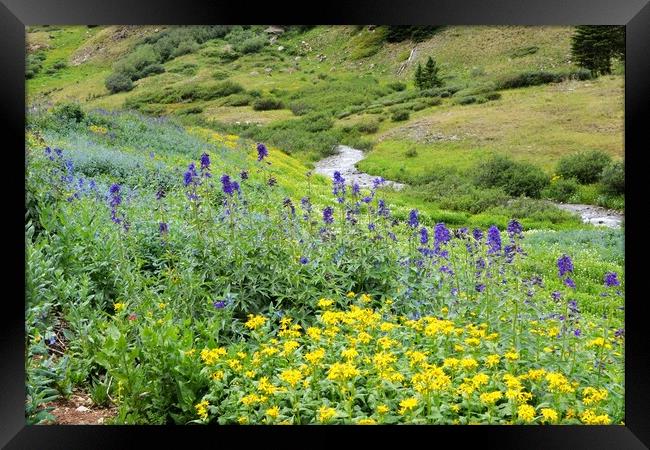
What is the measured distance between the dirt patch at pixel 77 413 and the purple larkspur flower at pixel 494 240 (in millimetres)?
2626

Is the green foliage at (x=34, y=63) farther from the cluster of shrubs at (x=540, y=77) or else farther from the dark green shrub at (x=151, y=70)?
the cluster of shrubs at (x=540, y=77)

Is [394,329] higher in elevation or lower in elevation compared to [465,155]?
lower

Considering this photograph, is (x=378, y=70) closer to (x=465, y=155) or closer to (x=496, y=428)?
(x=465, y=155)

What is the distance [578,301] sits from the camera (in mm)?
4418

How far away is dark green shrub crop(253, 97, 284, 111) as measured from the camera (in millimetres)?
5086

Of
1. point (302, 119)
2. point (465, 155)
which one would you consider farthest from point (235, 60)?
point (465, 155)

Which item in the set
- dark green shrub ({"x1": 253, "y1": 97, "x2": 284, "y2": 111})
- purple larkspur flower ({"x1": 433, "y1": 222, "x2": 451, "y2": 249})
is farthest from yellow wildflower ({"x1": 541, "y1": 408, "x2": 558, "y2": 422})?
dark green shrub ({"x1": 253, "y1": 97, "x2": 284, "y2": 111})

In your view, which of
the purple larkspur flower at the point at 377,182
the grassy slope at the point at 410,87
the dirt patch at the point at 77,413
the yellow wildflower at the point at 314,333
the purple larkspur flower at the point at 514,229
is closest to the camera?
the yellow wildflower at the point at 314,333

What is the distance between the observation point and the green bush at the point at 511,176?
4.75 m

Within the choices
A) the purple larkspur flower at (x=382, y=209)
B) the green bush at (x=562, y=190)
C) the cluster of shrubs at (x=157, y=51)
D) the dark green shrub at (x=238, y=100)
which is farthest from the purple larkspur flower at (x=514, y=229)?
the cluster of shrubs at (x=157, y=51)

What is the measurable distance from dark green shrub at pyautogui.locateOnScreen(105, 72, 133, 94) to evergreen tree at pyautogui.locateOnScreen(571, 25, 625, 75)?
137 inches
